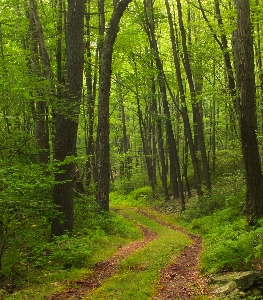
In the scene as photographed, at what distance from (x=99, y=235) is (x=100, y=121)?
4.79 metres

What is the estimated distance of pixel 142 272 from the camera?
26.1ft

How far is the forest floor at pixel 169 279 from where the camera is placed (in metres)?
6.56

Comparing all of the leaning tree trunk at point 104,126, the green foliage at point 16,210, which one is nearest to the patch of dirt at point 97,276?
the green foliage at point 16,210

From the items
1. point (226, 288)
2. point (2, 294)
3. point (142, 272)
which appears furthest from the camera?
point (142, 272)

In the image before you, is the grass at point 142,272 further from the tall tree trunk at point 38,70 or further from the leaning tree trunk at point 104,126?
the tall tree trunk at point 38,70

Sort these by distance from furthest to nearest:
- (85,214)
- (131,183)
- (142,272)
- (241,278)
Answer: (131,183)
(85,214)
(142,272)
(241,278)

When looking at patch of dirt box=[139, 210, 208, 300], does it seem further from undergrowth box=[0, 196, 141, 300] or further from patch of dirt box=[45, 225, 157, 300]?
undergrowth box=[0, 196, 141, 300]

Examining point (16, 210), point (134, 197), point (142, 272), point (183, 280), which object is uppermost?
point (16, 210)

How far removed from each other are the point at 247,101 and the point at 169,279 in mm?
5537

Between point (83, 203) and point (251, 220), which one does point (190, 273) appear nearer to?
point (251, 220)

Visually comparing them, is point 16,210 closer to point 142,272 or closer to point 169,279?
point 142,272

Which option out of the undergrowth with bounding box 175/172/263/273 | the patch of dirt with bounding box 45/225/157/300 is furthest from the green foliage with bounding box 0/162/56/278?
the undergrowth with bounding box 175/172/263/273

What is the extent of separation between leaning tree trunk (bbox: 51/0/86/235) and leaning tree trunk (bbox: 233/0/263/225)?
4.58 m

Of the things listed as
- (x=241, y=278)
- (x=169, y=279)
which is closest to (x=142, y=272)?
(x=169, y=279)
